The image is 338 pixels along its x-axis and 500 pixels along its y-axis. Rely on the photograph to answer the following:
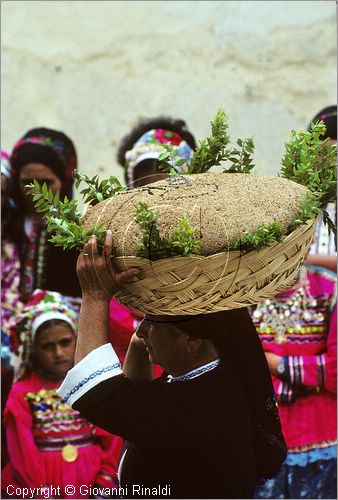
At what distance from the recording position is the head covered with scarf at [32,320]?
4.71m

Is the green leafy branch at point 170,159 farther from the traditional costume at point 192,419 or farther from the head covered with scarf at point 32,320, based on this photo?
the head covered with scarf at point 32,320

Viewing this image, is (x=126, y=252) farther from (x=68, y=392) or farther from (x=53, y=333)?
(x=53, y=333)

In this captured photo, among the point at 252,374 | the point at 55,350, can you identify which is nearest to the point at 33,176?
the point at 55,350

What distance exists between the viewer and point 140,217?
226cm

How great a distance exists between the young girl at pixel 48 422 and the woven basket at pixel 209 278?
2.09 m

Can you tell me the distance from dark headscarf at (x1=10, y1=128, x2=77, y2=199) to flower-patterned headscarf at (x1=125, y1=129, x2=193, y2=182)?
0.37m

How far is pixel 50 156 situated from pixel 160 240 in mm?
2957

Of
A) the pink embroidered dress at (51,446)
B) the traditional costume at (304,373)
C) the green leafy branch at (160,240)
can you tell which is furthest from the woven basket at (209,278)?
the pink embroidered dress at (51,446)

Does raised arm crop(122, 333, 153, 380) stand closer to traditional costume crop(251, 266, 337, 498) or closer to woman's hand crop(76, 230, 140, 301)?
woman's hand crop(76, 230, 140, 301)

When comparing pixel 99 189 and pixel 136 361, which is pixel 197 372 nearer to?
pixel 136 361

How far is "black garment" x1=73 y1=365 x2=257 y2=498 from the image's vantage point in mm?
2383

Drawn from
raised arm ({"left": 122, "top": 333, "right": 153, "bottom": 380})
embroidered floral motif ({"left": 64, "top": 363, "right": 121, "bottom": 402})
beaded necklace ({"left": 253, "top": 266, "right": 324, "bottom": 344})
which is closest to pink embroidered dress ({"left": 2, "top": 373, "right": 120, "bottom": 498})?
beaded necklace ({"left": 253, "top": 266, "right": 324, "bottom": 344})

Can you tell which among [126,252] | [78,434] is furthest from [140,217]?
[78,434]

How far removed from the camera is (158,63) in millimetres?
6656
